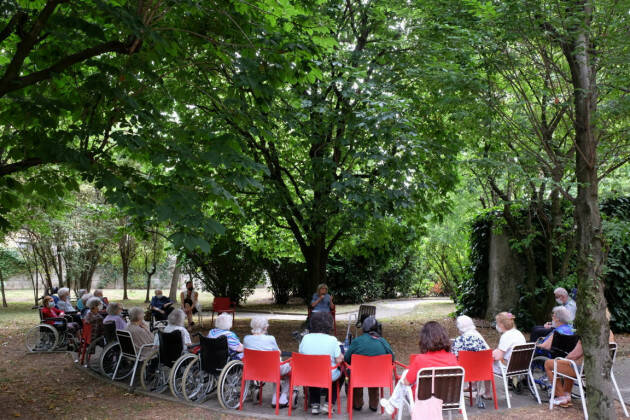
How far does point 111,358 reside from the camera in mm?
7957

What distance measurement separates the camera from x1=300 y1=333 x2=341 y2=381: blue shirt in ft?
19.2

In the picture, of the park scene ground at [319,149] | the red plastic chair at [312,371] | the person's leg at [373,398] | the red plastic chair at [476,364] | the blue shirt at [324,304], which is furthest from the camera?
the blue shirt at [324,304]

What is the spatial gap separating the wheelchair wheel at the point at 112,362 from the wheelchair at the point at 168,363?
0.84 metres

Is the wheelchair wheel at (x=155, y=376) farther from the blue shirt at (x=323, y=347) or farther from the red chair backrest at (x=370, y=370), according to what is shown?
the red chair backrest at (x=370, y=370)

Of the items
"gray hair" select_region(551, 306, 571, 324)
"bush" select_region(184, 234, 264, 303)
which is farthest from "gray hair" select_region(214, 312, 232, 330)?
"bush" select_region(184, 234, 264, 303)

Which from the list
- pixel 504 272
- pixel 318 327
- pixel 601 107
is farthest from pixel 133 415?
pixel 504 272

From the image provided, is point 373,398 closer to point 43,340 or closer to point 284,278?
point 43,340


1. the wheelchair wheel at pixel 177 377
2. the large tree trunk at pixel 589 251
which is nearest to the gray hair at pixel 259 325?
the wheelchair wheel at pixel 177 377

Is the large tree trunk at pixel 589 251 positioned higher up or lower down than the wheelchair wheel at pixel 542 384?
higher up

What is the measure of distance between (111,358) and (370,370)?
4.74 m

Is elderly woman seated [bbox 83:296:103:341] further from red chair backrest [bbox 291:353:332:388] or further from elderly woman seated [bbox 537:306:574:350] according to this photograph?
elderly woman seated [bbox 537:306:574:350]

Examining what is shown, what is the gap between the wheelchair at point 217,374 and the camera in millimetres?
6070

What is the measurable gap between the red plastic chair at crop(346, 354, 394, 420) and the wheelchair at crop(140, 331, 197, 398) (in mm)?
2230

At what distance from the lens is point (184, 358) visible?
21.1ft
